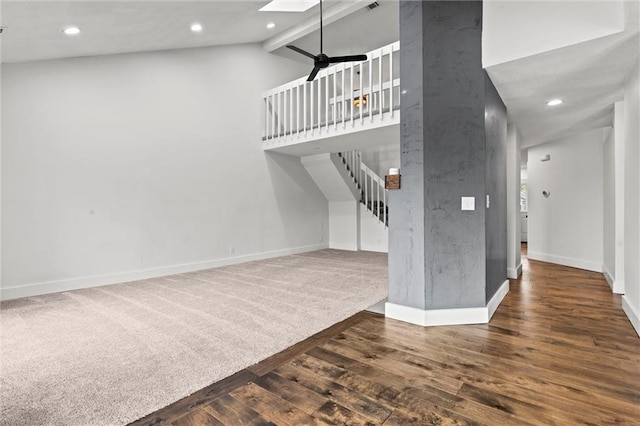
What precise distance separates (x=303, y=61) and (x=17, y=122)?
586 cm

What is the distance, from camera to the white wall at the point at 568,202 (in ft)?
18.5

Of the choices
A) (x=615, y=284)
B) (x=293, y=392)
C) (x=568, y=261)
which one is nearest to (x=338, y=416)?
(x=293, y=392)

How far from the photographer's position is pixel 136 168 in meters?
5.18

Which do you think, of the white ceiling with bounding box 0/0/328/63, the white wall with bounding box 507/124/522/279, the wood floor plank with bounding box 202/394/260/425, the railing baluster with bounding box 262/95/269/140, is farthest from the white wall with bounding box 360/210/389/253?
the wood floor plank with bounding box 202/394/260/425

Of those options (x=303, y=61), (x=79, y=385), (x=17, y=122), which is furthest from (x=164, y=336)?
(x=303, y=61)

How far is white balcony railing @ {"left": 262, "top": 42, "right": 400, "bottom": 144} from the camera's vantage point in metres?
5.14

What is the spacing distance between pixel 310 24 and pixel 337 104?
5.21ft

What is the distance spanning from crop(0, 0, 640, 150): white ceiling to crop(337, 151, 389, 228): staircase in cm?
302

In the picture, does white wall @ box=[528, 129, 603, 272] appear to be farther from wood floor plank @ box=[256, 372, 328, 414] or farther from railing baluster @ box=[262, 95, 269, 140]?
wood floor plank @ box=[256, 372, 328, 414]

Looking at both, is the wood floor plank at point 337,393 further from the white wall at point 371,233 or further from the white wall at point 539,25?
the white wall at point 371,233

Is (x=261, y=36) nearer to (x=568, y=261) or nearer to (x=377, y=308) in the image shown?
(x=377, y=308)

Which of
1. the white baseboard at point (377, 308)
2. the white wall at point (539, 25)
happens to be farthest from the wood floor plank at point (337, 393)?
the white wall at point (539, 25)

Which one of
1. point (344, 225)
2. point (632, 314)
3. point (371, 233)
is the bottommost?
point (632, 314)

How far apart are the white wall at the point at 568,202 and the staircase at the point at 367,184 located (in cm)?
315
